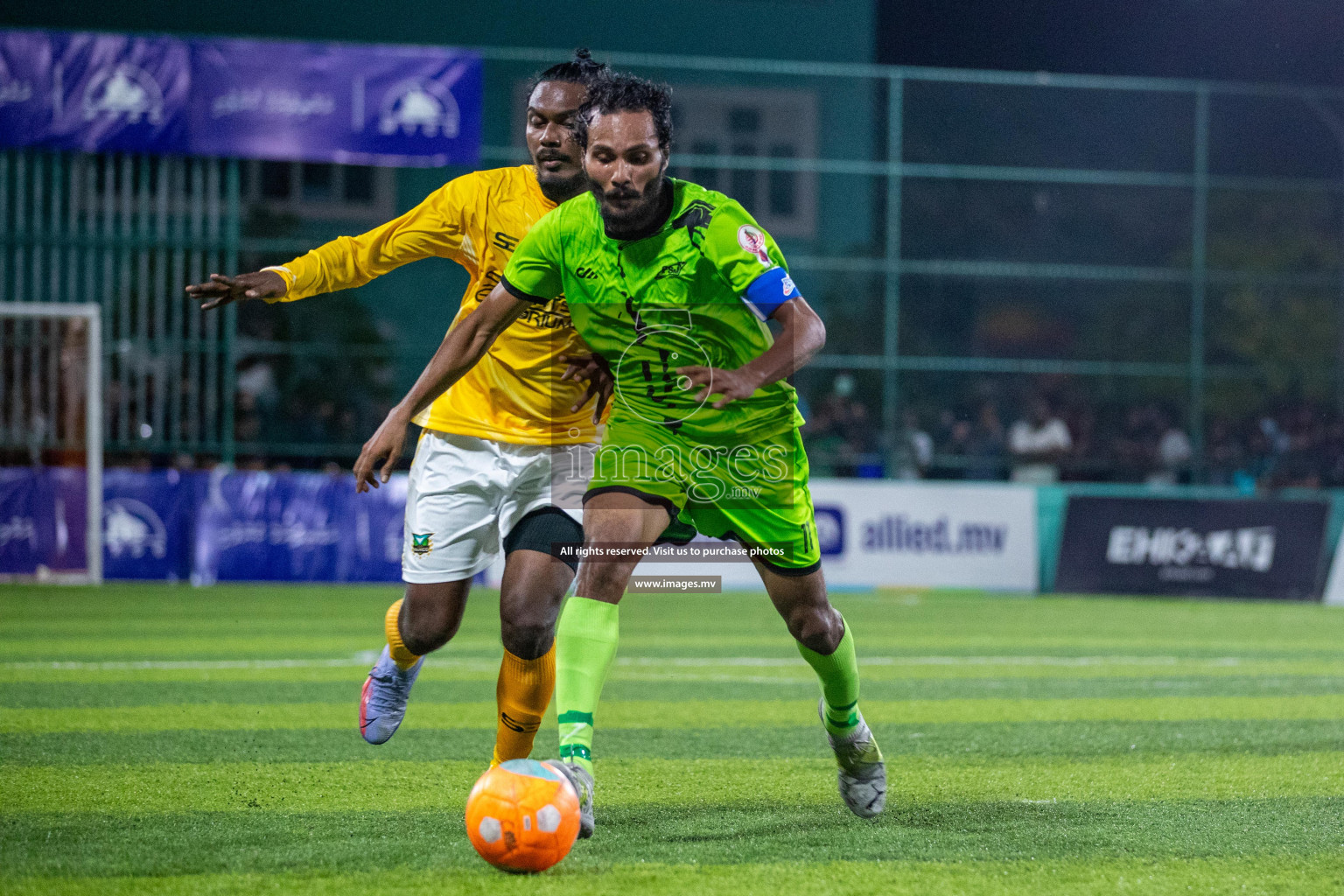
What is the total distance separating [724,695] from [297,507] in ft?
29.3

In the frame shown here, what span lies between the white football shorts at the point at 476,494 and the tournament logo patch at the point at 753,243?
1060mm

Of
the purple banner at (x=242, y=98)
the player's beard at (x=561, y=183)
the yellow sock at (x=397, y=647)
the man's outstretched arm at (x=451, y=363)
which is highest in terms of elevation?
the purple banner at (x=242, y=98)

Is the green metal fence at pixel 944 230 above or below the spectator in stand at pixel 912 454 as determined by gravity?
above

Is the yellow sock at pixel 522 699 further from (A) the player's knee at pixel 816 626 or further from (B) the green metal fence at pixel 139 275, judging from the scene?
(B) the green metal fence at pixel 139 275

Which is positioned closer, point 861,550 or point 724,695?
point 724,695

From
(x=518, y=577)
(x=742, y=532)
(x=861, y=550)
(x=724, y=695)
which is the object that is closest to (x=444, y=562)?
(x=518, y=577)

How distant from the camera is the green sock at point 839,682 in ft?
15.3

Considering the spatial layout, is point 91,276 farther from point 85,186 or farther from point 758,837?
point 758,837

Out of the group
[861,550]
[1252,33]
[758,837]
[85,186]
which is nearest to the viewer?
[758,837]

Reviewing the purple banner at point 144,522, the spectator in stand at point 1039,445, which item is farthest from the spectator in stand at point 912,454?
the purple banner at point 144,522

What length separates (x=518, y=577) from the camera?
4.82 meters

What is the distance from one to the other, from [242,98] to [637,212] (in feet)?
44.7

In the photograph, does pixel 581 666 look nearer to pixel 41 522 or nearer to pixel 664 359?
pixel 664 359

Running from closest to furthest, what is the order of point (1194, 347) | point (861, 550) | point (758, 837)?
1. point (758, 837)
2. point (861, 550)
3. point (1194, 347)
